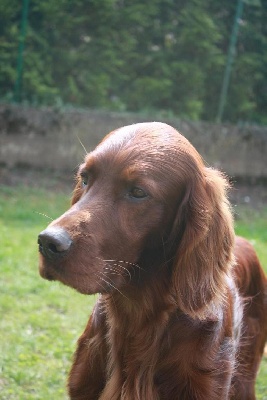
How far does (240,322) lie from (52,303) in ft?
7.12

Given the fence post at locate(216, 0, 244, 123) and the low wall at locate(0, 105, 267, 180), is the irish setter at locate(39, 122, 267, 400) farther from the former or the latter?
the fence post at locate(216, 0, 244, 123)

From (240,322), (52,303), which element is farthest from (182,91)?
(240,322)

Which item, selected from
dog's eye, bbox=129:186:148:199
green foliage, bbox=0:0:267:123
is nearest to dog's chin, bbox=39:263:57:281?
dog's eye, bbox=129:186:148:199

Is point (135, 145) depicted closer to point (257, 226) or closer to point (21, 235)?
point (21, 235)

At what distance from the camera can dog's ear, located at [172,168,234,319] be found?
2.47 m

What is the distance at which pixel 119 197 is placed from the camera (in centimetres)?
240

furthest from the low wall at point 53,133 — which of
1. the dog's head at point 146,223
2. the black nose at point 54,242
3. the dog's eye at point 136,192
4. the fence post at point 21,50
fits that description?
the black nose at point 54,242

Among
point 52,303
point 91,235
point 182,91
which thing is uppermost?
point 91,235

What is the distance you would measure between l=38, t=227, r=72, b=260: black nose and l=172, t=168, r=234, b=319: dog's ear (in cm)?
51

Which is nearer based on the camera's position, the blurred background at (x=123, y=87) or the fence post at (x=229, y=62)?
the blurred background at (x=123, y=87)

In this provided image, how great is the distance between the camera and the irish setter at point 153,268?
7.83ft

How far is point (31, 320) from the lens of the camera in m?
4.59

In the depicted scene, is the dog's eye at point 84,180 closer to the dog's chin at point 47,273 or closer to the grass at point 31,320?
the dog's chin at point 47,273

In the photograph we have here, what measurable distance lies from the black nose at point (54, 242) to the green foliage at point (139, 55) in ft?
22.7
